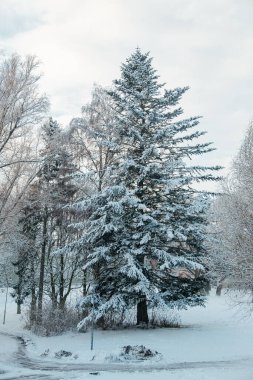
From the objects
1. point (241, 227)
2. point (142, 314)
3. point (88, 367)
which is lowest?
point (88, 367)

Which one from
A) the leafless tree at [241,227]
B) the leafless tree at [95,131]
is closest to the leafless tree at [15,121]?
the leafless tree at [95,131]

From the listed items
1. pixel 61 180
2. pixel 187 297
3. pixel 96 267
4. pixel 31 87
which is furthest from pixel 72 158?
pixel 187 297

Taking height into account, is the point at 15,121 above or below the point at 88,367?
above

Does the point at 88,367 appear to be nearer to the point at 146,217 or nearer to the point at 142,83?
the point at 146,217

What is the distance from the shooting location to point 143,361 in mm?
14680

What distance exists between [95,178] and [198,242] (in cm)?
662

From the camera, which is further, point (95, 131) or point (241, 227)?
point (95, 131)

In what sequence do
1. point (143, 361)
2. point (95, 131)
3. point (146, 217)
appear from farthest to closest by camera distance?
point (95, 131), point (146, 217), point (143, 361)

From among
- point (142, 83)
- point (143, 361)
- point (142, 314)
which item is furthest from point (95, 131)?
point (143, 361)

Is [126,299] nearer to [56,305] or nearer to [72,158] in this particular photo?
[56,305]

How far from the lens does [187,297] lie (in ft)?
65.0

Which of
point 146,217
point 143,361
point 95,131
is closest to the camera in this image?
point 143,361

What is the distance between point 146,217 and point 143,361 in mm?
6389

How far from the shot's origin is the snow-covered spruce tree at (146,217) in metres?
18.9
